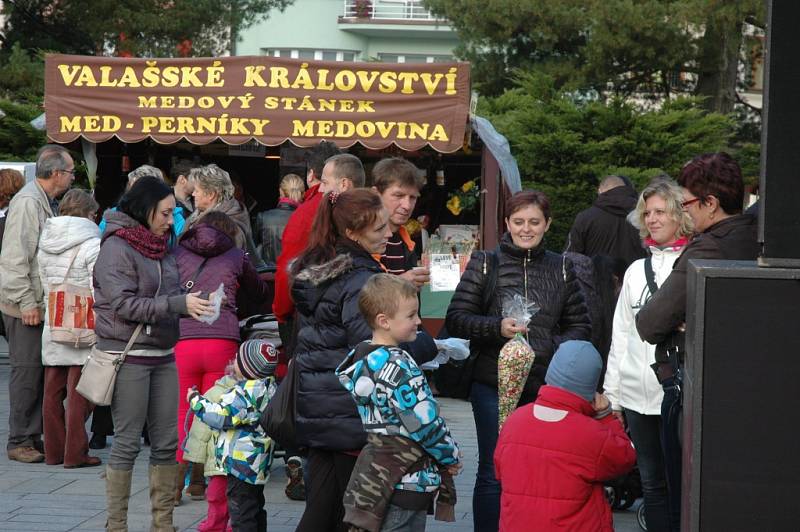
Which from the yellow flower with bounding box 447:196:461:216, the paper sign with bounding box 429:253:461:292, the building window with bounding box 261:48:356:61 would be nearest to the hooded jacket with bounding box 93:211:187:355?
the paper sign with bounding box 429:253:461:292

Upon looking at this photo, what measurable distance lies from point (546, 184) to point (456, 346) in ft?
47.4

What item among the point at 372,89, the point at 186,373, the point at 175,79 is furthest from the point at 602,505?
the point at 175,79

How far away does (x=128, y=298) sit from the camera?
5770 mm

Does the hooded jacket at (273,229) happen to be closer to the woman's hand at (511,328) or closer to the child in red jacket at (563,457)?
the woman's hand at (511,328)

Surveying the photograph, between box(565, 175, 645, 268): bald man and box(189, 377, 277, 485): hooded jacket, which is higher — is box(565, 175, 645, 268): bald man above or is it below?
above

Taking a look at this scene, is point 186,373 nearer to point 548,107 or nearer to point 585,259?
point 585,259

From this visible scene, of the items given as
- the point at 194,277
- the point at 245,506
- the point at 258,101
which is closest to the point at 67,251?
the point at 194,277

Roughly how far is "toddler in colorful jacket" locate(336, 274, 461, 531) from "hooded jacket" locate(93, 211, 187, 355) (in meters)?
1.63

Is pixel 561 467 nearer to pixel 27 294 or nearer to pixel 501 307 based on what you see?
pixel 501 307

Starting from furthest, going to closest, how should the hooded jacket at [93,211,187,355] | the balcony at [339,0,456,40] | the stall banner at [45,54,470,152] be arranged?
the balcony at [339,0,456,40] < the stall banner at [45,54,470,152] < the hooded jacket at [93,211,187,355]

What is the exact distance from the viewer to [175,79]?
38.3 feet

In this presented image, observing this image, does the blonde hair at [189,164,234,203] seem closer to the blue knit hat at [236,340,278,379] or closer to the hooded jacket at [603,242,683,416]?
the blue knit hat at [236,340,278,379]

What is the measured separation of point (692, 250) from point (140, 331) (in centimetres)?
288

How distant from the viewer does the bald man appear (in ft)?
30.5
